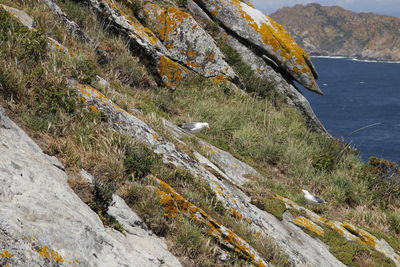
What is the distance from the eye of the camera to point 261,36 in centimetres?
1415

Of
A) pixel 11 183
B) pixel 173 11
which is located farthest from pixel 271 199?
pixel 173 11

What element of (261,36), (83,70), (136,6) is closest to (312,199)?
(83,70)

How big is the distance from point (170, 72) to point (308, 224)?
6.62m

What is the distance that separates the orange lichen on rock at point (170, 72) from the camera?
11172mm

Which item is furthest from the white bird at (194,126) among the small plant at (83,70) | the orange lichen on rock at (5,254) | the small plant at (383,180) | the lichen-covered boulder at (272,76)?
the orange lichen on rock at (5,254)

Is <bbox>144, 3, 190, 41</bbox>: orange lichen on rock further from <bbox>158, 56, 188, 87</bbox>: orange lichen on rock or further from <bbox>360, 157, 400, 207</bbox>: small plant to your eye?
<bbox>360, 157, 400, 207</bbox>: small plant

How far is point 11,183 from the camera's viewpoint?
9.87 ft

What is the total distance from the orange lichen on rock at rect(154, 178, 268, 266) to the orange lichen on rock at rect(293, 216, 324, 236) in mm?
2256

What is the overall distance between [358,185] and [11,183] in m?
8.68

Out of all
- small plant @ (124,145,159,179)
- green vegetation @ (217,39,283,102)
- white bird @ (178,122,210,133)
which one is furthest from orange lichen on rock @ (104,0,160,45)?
small plant @ (124,145,159,179)

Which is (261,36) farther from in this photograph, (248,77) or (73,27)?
(73,27)

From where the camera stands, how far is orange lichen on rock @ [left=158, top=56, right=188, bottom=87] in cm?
1117

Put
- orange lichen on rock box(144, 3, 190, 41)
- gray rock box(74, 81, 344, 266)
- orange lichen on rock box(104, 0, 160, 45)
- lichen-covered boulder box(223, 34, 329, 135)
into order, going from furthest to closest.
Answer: lichen-covered boulder box(223, 34, 329, 135) → orange lichen on rock box(144, 3, 190, 41) → orange lichen on rock box(104, 0, 160, 45) → gray rock box(74, 81, 344, 266)

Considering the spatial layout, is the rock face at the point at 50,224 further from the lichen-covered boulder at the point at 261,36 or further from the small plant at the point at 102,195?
the lichen-covered boulder at the point at 261,36
